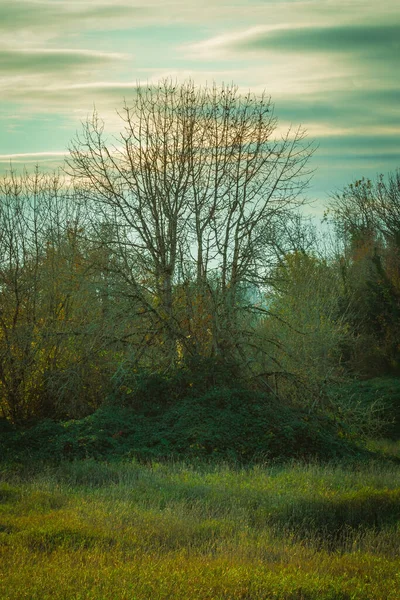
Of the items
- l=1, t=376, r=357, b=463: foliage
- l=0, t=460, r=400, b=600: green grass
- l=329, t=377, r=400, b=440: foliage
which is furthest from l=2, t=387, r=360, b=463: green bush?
l=329, t=377, r=400, b=440: foliage

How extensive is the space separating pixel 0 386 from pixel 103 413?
3254 mm

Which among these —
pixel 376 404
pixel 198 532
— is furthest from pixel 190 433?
pixel 376 404

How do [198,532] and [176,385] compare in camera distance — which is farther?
[176,385]

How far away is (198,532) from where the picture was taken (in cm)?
875

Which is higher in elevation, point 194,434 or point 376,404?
point 376,404

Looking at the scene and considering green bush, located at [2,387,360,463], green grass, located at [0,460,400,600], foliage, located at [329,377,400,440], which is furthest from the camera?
foliage, located at [329,377,400,440]

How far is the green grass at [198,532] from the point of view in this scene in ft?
22.1

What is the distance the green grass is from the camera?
6.74m

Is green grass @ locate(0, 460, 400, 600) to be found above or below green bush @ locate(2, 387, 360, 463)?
below

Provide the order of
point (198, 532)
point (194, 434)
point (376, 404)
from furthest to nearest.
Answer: point (376, 404) → point (194, 434) → point (198, 532)

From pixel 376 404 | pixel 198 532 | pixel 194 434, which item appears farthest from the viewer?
pixel 376 404

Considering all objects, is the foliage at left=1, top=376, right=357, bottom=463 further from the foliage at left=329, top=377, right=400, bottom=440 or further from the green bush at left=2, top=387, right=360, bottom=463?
the foliage at left=329, top=377, right=400, bottom=440

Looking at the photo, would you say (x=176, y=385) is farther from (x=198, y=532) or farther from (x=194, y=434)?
(x=198, y=532)

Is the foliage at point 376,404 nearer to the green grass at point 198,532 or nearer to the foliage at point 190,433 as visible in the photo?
the foliage at point 190,433
